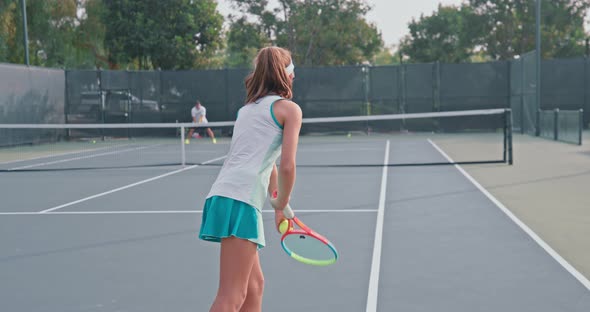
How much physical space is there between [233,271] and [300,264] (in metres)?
2.74

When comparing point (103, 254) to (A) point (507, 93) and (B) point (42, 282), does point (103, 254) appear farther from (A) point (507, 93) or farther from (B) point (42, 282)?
(A) point (507, 93)

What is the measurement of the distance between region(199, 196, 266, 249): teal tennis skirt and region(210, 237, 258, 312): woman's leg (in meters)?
0.03

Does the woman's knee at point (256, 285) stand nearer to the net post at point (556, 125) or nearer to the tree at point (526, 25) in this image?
the net post at point (556, 125)

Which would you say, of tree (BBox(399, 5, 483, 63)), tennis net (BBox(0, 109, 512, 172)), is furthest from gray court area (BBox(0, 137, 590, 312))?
tree (BBox(399, 5, 483, 63))

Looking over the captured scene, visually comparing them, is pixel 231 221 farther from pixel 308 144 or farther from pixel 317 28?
pixel 317 28

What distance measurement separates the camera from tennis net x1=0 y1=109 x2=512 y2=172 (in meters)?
15.3

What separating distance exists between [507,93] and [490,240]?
2164 centimetres

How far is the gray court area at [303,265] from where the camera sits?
15.7ft

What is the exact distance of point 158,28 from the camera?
35.8m

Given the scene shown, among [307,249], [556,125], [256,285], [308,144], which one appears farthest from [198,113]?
[256,285]

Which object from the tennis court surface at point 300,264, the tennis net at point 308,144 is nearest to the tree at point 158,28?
the tennis net at point 308,144

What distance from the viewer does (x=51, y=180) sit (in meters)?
12.9

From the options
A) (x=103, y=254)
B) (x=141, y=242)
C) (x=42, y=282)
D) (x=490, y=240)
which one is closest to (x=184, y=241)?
(x=141, y=242)

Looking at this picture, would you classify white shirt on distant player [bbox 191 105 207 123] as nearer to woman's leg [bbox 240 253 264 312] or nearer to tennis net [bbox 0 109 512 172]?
tennis net [bbox 0 109 512 172]
